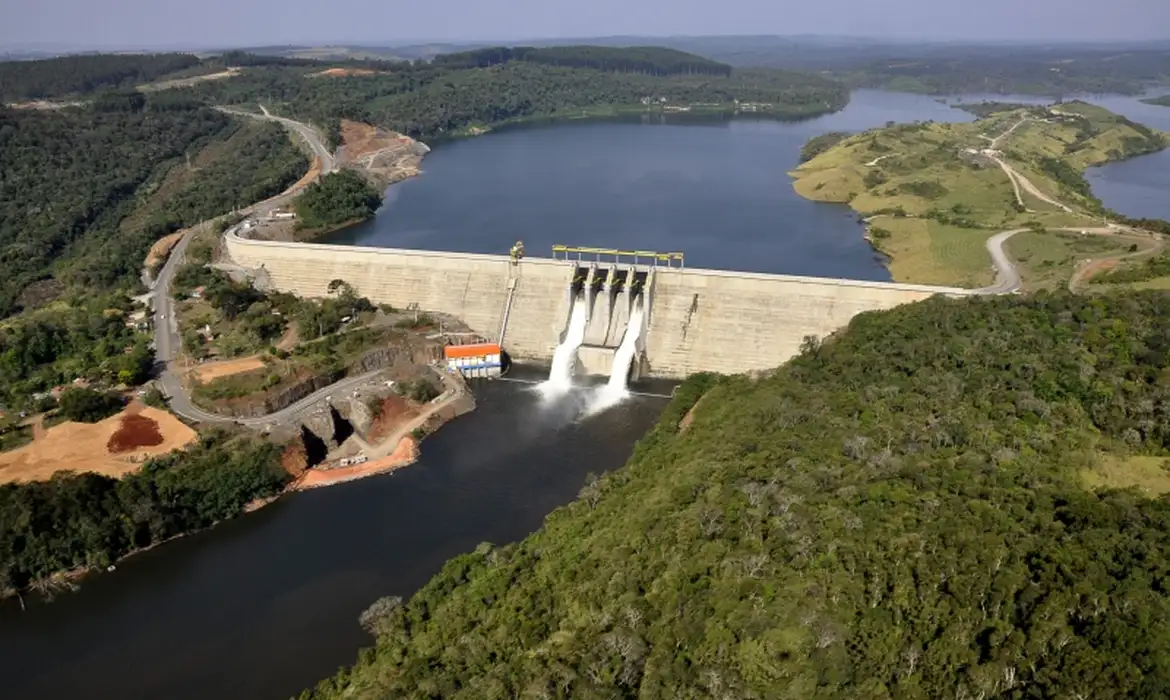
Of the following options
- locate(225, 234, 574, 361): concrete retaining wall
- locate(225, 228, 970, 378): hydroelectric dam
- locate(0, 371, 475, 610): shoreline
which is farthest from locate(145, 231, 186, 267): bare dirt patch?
locate(0, 371, 475, 610): shoreline

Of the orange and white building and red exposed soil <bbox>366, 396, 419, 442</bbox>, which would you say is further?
the orange and white building

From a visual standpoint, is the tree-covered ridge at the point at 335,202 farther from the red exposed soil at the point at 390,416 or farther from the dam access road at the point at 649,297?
the red exposed soil at the point at 390,416

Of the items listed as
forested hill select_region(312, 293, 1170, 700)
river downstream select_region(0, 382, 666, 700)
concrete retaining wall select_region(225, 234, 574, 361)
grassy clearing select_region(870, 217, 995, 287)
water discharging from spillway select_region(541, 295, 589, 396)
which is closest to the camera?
forested hill select_region(312, 293, 1170, 700)

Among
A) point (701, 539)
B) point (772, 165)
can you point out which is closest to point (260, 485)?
point (701, 539)

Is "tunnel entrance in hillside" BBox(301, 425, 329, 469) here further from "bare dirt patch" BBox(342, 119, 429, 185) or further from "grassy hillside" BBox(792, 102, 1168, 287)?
"bare dirt patch" BBox(342, 119, 429, 185)

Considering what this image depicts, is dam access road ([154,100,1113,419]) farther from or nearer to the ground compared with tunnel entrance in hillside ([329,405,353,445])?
farther from the ground
